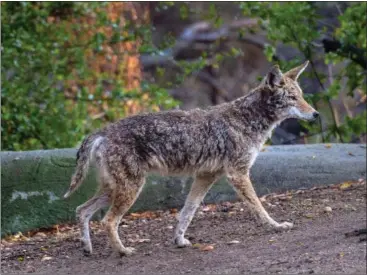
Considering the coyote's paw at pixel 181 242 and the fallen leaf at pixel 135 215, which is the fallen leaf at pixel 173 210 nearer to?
the fallen leaf at pixel 135 215

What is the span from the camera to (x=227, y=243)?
7688 mm

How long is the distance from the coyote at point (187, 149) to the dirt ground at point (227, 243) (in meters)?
0.23

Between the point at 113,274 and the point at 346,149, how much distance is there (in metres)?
4.53

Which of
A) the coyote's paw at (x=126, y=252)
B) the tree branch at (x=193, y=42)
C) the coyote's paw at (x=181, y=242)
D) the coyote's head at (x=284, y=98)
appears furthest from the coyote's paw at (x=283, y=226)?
the tree branch at (x=193, y=42)

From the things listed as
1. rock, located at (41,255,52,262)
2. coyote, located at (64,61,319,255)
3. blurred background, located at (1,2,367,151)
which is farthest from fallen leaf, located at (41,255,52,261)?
blurred background, located at (1,2,367,151)

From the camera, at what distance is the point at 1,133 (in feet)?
37.6

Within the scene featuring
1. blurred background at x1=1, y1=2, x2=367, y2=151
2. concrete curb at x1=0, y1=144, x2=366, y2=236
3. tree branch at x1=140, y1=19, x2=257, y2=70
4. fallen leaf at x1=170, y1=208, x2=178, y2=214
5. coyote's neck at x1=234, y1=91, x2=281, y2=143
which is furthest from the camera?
tree branch at x1=140, y1=19, x2=257, y2=70

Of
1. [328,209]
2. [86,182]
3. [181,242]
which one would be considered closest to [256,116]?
[328,209]

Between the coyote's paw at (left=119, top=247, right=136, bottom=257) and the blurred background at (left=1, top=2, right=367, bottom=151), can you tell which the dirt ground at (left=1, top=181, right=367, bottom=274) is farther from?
the blurred background at (left=1, top=2, right=367, bottom=151)

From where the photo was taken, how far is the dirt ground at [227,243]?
265 inches

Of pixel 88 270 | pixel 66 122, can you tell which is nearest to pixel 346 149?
pixel 66 122

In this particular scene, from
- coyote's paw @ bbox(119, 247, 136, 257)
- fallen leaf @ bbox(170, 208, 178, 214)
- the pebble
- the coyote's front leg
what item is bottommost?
fallen leaf @ bbox(170, 208, 178, 214)

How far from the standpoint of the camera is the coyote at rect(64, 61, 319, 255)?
7.54 metres

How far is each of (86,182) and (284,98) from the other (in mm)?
Answer: 2416
